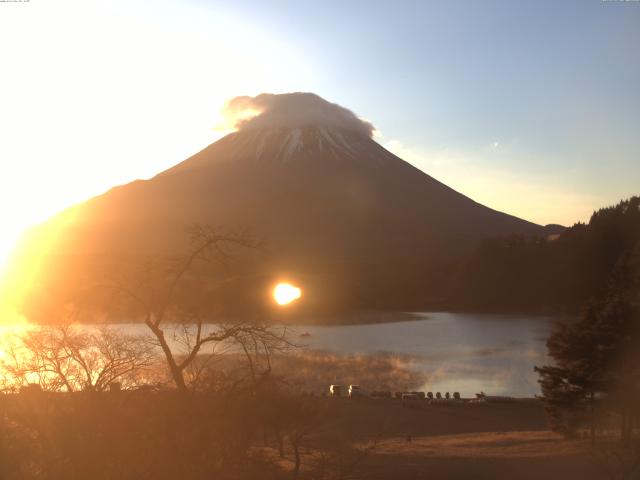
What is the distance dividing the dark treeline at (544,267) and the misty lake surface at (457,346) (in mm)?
10891

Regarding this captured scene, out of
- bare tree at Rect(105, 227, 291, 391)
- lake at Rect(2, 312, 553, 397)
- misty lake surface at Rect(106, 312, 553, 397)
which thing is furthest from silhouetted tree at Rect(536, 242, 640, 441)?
bare tree at Rect(105, 227, 291, 391)

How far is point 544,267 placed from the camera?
58906 millimetres

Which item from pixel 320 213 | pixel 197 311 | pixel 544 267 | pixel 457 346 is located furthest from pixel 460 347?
pixel 320 213

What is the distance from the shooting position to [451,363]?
25.7 meters

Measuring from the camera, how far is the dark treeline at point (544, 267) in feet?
183

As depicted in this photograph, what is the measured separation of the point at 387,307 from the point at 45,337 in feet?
157

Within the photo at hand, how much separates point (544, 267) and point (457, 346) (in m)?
31.7

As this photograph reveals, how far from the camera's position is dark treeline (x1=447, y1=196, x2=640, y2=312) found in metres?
55.8

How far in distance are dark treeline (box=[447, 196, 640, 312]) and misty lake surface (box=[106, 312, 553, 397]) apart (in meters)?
10.9

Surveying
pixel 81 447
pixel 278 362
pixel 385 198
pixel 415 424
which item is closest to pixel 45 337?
pixel 81 447

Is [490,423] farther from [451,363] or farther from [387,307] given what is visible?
[387,307]

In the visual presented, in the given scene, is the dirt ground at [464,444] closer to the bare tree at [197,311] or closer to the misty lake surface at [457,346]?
the bare tree at [197,311]

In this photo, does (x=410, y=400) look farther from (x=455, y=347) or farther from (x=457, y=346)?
(x=457, y=346)

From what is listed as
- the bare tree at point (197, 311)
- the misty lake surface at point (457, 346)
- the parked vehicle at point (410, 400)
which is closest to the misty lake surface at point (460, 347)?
the misty lake surface at point (457, 346)
